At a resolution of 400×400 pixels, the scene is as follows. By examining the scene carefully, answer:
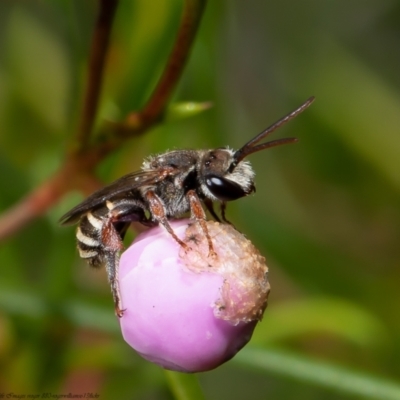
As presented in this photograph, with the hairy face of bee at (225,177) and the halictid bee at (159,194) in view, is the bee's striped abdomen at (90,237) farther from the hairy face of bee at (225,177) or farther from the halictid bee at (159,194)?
the hairy face of bee at (225,177)

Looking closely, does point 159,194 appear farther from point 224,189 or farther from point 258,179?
point 258,179

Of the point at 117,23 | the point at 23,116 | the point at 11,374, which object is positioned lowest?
the point at 11,374

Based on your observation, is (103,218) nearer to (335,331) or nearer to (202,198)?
(202,198)

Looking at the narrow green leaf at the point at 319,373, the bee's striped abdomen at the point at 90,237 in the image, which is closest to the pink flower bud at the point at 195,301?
the bee's striped abdomen at the point at 90,237

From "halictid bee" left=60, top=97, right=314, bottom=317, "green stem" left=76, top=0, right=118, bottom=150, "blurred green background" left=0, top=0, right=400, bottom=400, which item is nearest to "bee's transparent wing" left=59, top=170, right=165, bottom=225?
"halictid bee" left=60, top=97, right=314, bottom=317

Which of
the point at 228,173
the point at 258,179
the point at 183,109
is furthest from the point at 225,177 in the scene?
the point at 258,179

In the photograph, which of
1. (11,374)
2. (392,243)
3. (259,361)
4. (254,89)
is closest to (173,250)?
(259,361)

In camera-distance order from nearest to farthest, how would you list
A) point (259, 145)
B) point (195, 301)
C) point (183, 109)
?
1. point (195, 301)
2. point (259, 145)
3. point (183, 109)
